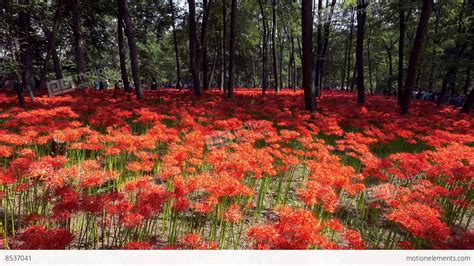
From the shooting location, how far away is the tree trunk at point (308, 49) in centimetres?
1153

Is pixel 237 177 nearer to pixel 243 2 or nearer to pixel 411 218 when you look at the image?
pixel 411 218

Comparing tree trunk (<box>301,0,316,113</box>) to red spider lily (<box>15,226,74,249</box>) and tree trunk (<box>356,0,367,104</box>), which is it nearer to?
tree trunk (<box>356,0,367,104</box>)

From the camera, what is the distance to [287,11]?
70.6ft

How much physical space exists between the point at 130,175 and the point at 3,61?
637cm

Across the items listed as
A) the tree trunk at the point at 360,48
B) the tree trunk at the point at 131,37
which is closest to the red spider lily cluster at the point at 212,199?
the tree trunk at the point at 131,37

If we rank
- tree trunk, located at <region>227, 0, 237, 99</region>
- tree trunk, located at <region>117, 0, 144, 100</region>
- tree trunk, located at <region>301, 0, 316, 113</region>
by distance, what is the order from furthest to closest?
tree trunk, located at <region>227, 0, 237, 99</region>, tree trunk, located at <region>117, 0, 144, 100</region>, tree trunk, located at <region>301, 0, 316, 113</region>

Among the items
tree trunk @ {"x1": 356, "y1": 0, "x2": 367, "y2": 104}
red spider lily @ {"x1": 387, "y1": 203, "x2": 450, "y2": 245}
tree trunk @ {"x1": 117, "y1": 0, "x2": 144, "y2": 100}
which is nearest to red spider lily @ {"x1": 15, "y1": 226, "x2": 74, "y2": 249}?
red spider lily @ {"x1": 387, "y1": 203, "x2": 450, "y2": 245}

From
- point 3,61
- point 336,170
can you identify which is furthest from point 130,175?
point 3,61

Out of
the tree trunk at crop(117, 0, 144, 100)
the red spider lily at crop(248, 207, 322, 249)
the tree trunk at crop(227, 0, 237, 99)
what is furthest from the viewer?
the tree trunk at crop(227, 0, 237, 99)

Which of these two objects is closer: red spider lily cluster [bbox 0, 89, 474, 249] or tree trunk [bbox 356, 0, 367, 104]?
red spider lily cluster [bbox 0, 89, 474, 249]

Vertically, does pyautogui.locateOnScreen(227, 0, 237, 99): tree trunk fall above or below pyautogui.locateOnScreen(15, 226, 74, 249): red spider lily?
above

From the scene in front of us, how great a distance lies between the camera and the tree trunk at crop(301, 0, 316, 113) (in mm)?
11531

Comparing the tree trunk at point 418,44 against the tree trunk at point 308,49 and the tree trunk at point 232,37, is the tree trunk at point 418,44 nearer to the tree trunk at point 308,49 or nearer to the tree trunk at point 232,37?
the tree trunk at point 308,49

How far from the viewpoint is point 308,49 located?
11.9 m
